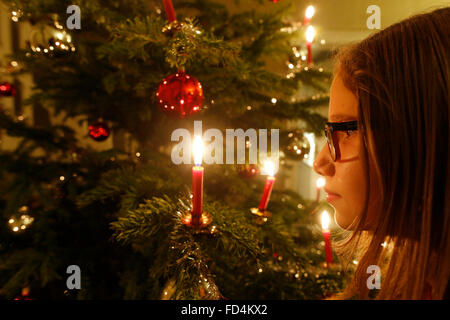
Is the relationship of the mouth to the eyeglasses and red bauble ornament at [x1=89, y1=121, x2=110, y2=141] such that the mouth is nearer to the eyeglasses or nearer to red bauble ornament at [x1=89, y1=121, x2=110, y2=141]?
the eyeglasses

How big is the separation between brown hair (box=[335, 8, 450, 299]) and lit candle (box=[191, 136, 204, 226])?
296 mm

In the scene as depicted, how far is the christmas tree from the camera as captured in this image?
0.62m

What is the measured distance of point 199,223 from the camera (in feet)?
1.79

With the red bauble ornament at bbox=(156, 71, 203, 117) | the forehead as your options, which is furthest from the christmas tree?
the forehead

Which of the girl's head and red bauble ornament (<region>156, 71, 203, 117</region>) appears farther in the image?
red bauble ornament (<region>156, 71, 203, 117</region>)

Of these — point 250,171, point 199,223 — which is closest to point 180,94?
point 199,223

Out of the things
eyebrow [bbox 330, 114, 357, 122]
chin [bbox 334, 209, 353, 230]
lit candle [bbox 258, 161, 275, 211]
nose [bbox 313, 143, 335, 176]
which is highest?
eyebrow [bbox 330, 114, 357, 122]

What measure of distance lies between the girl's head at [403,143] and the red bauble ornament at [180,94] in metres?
0.29

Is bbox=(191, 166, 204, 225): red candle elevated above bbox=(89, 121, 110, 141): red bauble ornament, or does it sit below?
below

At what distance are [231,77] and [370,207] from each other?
50 centimetres

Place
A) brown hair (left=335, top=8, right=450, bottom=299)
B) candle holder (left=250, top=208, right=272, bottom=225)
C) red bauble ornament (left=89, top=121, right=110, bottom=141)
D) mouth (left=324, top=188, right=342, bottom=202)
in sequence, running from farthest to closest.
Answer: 1. red bauble ornament (left=89, top=121, right=110, bottom=141)
2. candle holder (left=250, top=208, right=272, bottom=225)
3. mouth (left=324, top=188, right=342, bottom=202)
4. brown hair (left=335, top=8, right=450, bottom=299)

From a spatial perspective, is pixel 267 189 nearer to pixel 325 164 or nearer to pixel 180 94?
pixel 325 164

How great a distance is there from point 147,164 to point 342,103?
57cm

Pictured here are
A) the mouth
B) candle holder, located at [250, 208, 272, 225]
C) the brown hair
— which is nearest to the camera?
the brown hair
